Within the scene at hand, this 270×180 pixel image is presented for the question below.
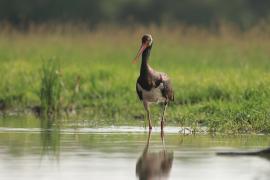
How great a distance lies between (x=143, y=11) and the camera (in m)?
44.6

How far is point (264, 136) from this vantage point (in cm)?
1245

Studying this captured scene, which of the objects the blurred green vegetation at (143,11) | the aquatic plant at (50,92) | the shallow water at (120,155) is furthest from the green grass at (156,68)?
the blurred green vegetation at (143,11)

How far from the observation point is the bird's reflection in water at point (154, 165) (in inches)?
363

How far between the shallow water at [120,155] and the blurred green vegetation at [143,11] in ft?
95.6

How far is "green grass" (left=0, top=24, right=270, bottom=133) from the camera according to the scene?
14.4 metres

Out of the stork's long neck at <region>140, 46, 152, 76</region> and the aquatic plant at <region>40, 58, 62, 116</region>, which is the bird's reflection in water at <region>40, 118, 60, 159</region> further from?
the stork's long neck at <region>140, 46, 152, 76</region>

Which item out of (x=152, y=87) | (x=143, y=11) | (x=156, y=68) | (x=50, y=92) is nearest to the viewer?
(x=152, y=87)

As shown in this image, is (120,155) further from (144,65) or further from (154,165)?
(144,65)

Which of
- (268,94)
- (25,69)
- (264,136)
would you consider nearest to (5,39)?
(25,69)

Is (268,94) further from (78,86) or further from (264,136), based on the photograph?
(78,86)

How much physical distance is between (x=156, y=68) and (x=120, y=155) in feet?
34.3

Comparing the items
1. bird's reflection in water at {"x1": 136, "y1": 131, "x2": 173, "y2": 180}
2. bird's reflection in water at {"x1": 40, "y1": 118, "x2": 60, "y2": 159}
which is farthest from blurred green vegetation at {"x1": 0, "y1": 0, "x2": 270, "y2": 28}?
bird's reflection in water at {"x1": 136, "y1": 131, "x2": 173, "y2": 180}

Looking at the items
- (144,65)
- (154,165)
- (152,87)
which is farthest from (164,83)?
(154,165)

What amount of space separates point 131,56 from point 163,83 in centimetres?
1102
